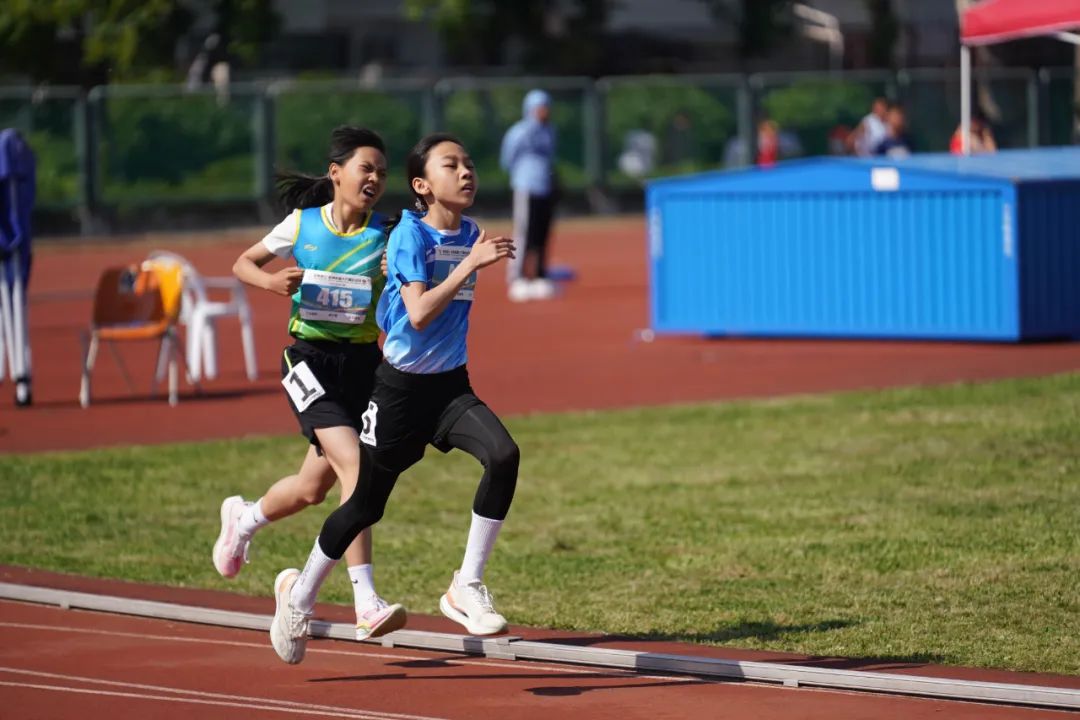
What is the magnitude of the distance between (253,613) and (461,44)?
126 feet

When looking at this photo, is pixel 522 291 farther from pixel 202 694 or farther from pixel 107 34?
pixel 107 34

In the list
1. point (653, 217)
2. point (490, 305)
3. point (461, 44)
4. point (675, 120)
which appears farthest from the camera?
point (461, 44)

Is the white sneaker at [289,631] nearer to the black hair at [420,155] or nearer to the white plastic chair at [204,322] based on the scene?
the black hair at [420,155]

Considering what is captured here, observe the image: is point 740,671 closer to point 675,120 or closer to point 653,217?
point 653,217

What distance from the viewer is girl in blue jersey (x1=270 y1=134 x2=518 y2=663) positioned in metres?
6.93

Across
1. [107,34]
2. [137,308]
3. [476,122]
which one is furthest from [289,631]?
[107,34]

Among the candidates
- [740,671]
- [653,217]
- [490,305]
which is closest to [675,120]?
[490,305]

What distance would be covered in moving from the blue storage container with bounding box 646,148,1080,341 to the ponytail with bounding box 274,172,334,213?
1089cm

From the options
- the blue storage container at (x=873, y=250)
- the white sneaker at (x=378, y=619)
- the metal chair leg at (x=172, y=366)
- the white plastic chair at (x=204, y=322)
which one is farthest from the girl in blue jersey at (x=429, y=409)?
the blue storage container at (x=873, y=250)

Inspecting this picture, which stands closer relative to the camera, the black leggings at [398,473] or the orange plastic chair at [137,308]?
the black leggings at [398,473]

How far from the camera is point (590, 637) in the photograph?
7926mm

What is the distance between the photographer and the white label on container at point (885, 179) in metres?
18.0

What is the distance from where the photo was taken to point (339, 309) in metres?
7.37

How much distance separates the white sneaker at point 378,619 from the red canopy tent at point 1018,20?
356 inches
